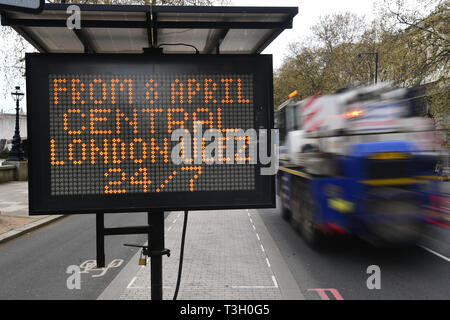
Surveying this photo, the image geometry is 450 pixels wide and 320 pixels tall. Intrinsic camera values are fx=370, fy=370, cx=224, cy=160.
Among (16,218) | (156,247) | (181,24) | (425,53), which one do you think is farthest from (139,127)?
(425,53)

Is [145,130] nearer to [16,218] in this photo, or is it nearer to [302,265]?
[302,265]

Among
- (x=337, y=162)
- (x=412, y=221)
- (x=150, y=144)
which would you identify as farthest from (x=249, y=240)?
(x=150, y=144)

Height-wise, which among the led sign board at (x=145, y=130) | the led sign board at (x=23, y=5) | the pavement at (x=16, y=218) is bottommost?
the pavement at (x=16, y=218)

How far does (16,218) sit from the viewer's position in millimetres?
11336

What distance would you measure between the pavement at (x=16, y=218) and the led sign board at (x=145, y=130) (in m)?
8.06

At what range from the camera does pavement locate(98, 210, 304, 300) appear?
5.16m

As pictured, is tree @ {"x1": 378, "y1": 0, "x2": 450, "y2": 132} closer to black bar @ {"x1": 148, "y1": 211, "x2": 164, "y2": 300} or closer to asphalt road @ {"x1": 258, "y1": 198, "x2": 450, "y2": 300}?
asphalt road @ {"x1": 258, "y1": 198, "x2": 450, "y2": 300}

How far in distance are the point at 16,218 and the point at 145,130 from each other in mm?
10936

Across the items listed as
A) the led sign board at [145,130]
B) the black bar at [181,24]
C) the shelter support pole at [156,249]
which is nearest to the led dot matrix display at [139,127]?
the led sign board at [145,130]

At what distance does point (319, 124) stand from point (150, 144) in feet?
20.5

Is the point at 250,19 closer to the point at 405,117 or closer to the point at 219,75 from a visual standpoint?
the point at 219,75

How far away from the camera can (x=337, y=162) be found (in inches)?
274

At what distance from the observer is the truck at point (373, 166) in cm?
657

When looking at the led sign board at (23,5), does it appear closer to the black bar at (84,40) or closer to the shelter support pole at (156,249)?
the black bar at (84,40)
